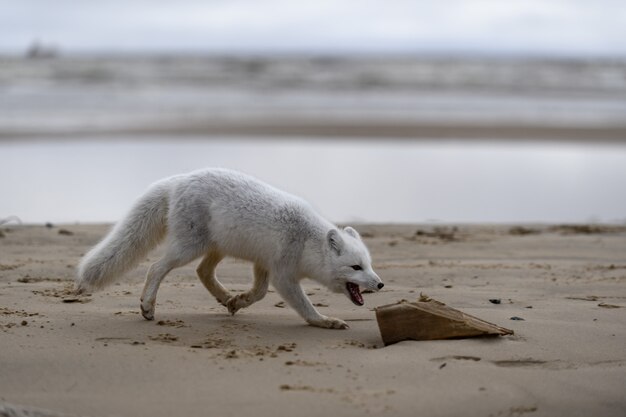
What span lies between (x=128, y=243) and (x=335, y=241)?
4.64ft

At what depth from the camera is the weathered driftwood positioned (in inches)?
210

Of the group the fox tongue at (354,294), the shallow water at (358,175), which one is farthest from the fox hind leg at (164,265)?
the shallow water at (358,175)

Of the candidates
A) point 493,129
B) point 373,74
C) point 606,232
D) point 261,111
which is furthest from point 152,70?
point 606,232

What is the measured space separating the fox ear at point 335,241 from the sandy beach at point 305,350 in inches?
20.4

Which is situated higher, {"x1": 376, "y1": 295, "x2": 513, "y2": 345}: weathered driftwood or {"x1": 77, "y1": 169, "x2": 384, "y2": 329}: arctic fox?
{"x1": 77, "y1": 169, "x2": 384, "y2": 329}: arctic fox

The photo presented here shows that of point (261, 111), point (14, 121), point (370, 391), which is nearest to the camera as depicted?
point (370, 391)

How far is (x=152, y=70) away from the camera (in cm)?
4544

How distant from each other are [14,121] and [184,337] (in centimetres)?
1829

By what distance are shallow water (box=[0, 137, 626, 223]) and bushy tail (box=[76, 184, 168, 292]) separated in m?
4.80

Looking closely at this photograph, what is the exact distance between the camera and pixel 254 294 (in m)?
6.34

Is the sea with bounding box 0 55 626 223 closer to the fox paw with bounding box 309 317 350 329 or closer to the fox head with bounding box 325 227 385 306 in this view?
the fox head with bounding box 325 227 385 306

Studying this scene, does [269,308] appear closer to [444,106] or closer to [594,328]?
[594,328]

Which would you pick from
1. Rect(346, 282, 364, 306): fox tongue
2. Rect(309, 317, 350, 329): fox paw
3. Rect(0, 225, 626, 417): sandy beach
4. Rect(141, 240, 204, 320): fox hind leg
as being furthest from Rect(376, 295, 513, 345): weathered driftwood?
Rect(141, 240, 204, 320): fox hind leg

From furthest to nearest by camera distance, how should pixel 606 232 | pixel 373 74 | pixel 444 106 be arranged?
pixel 373 74 → pixel 444 106 → pixel 606 232
